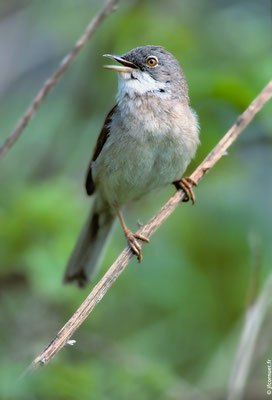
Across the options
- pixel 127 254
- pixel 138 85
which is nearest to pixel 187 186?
pixel 138 85

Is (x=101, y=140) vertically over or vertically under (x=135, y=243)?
over

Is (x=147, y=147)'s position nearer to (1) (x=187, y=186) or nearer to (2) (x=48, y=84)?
(1) (x=187, y=186)

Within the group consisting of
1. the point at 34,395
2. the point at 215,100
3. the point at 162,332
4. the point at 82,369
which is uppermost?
the point at 215,100

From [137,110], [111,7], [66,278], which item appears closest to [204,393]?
[66,278]

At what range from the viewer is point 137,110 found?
488cm

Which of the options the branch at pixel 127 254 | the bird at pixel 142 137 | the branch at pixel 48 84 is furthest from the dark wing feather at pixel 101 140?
the branch at pixel 48 84

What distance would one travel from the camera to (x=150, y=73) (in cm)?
509

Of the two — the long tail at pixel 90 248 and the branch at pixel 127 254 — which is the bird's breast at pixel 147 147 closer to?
the branch at pixel 127 254

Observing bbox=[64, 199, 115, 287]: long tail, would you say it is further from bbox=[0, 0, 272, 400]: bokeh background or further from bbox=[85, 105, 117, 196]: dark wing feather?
bbox=[85, 105, 117, 196]: dark wing feather

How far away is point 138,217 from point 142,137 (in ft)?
5.94

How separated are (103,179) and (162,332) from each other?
75.4 inches

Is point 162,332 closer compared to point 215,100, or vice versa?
point 215,100

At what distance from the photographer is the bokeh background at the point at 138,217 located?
16.6 feet

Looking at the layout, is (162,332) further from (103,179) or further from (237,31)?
(237,31)
